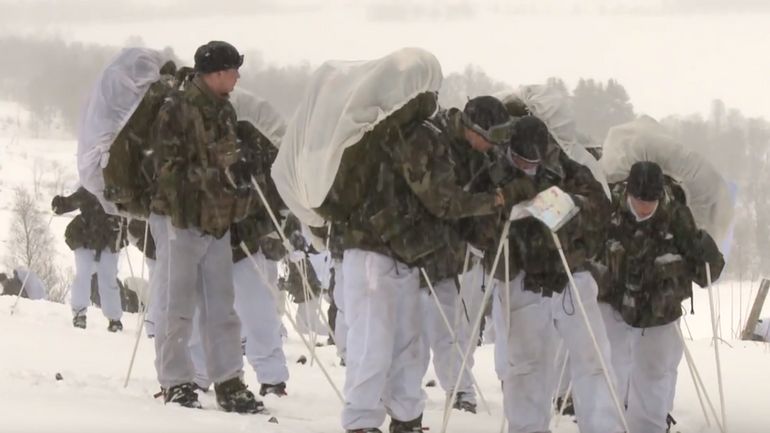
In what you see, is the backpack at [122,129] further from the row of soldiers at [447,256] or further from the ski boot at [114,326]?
the ski boot at [114,326]

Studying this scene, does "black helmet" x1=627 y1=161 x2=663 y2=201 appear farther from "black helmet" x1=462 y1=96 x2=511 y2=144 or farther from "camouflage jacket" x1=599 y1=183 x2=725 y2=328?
"black helmet" x1=462 y1=96 x2=511 y2=144

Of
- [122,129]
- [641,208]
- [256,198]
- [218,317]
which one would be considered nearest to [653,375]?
[641,208]

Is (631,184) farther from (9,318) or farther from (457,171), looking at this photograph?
(9,318)

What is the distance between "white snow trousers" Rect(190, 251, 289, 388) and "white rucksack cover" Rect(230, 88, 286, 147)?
2.67 feet

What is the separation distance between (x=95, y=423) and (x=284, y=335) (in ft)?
25.3

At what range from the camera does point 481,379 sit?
9.18 metres

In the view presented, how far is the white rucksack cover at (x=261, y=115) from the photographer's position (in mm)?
7508

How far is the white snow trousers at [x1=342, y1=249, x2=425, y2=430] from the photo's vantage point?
5.21 m

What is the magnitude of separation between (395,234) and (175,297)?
57.3 inches

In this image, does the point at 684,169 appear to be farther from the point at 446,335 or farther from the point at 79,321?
the point at 79,321

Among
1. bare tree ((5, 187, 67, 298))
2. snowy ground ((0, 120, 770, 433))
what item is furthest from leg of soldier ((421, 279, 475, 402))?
bare tree ((5, 187, 67, 298))

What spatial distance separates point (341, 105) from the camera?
17.4 feet

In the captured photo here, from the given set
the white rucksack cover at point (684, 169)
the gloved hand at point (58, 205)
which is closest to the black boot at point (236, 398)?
the white rucksack cover at point (684, 169)

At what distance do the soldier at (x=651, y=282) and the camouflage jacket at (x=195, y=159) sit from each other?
222cm
